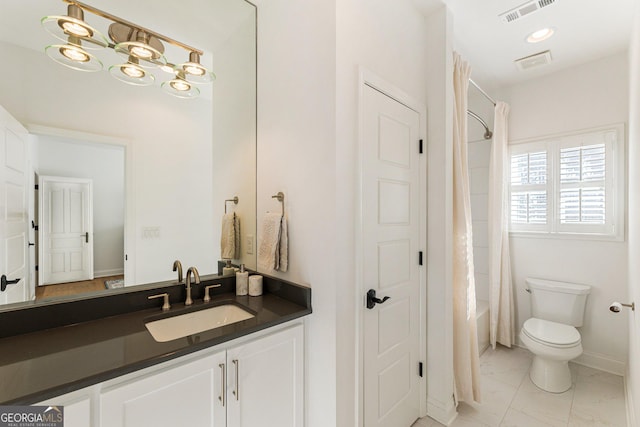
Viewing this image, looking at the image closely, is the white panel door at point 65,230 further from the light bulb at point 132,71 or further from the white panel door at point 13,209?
the light bulb at point 132,71

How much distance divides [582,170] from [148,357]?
3.54m

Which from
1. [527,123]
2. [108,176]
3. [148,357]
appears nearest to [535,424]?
[148,357]

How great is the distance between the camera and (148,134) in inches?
56.1

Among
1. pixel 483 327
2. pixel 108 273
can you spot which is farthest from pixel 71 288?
pixel 483 327

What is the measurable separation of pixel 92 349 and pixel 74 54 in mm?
1251

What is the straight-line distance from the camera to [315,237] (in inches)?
55.1

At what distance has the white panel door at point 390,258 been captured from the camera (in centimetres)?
146

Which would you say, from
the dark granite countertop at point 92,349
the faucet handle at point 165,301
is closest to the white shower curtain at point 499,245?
the dark granite countertop at point 92,349

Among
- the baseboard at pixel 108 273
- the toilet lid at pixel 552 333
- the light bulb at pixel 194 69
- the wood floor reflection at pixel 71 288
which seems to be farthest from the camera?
the toilet lid at pixel 552 333

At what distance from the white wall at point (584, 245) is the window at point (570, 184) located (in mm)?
110

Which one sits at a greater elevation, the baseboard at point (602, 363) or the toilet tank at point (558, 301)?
the toilet tank at point (558, 301)

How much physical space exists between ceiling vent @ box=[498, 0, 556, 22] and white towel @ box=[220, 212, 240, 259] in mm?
2372

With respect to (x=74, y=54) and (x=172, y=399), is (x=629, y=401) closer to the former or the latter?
(x=172, y=399)

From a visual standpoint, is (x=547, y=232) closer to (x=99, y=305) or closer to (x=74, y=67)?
(x=99, y=305)
